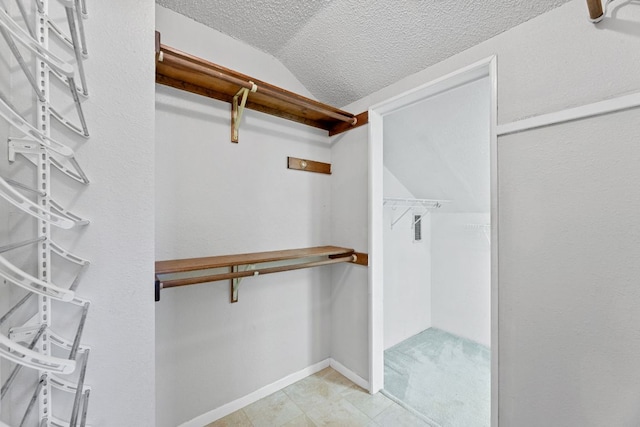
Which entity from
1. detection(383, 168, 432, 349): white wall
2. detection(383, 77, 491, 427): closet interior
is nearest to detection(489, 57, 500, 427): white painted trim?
detection(383, 77, 491, 427): closet interior

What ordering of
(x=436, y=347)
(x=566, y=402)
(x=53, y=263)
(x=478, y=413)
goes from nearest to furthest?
(x=53, y=263)
(x=566, y=402)
(x=478, y=413)
(x=436, y=347)

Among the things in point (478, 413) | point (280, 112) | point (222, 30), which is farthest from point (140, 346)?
point (478, 413)

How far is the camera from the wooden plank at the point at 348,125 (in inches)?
75.2

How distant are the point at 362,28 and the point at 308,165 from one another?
0.94 m

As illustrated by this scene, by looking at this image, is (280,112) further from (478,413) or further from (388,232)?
(478,413)

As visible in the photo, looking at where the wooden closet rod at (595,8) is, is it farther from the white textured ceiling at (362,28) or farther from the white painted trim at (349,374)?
the white painted trim at (349,374)

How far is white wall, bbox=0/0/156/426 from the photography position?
829 millimetres

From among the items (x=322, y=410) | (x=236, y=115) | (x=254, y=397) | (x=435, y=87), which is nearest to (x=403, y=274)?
(x=322, y=410)

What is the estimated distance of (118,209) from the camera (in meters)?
0.88

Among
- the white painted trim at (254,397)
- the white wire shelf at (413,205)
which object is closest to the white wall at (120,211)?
the white painted trim at (254,397)

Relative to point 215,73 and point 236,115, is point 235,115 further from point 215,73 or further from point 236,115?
point 215,73

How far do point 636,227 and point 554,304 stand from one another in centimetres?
40

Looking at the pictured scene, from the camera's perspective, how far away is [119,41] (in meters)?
0.88

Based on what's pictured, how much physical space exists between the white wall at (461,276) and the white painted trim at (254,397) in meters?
1.50
